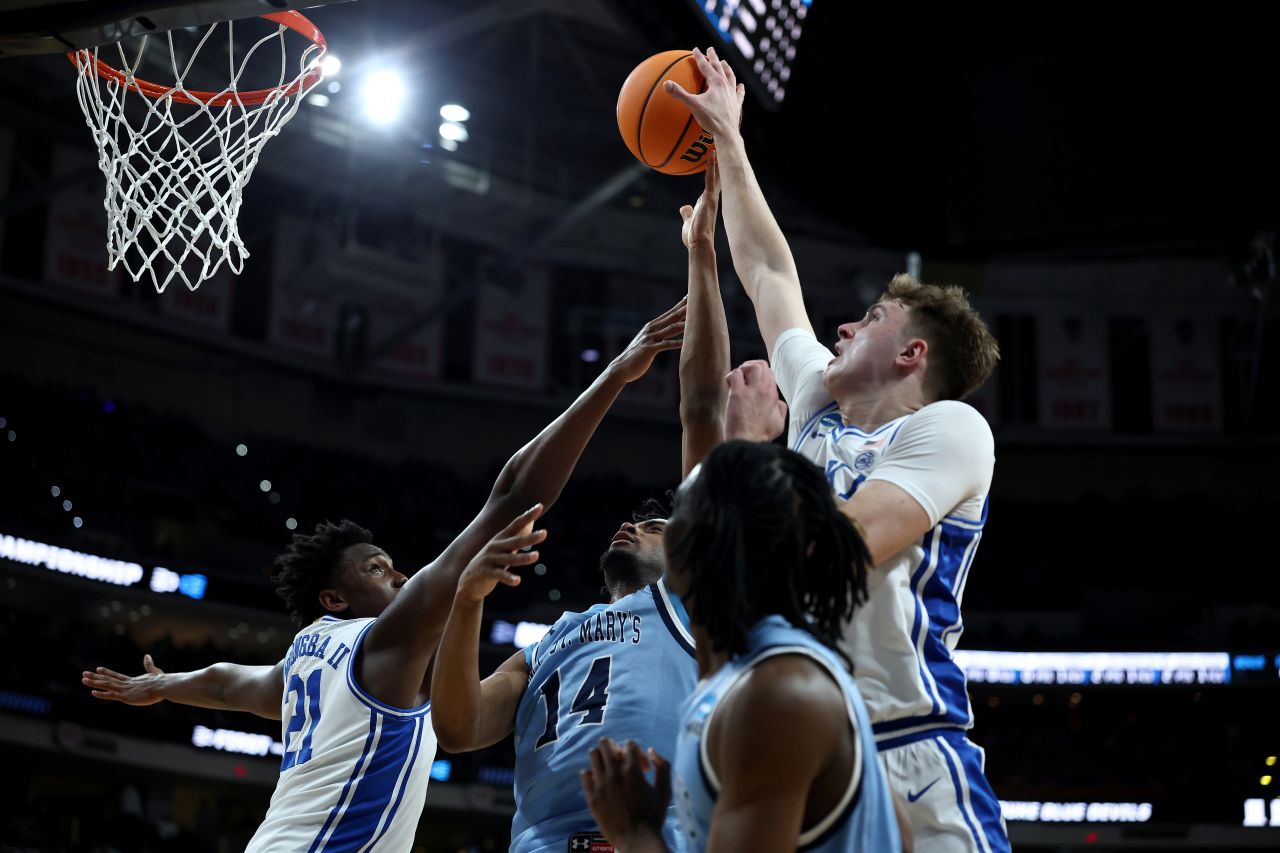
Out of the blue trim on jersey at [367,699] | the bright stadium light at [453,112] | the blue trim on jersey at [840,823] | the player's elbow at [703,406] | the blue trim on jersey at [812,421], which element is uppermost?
the bright stadium light at [453,112]

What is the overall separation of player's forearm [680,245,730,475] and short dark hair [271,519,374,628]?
1.68 meters

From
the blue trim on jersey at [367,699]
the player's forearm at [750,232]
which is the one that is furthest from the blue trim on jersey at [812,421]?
the blue trim on jersey at [367,699]

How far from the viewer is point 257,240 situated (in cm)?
1797

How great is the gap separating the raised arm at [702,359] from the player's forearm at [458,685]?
0.67 m

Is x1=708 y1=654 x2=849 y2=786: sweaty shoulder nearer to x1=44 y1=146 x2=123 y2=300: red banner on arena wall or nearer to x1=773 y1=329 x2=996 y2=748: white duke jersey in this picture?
x1=773 y1=329 x2=996 y2=748: white duke jersey

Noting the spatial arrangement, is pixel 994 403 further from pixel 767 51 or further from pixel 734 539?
pixel 734 539

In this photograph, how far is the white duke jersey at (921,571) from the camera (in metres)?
2.24

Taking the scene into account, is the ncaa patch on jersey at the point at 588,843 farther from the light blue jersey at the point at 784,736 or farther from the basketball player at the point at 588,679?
the light blue jersey at the point at 784,736

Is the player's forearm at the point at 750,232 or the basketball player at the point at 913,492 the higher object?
the player's forearm at the point at 750,232

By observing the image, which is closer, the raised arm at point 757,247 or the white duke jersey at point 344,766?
the raised arm at point 757,247

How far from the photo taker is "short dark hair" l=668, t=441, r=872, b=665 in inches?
72.7

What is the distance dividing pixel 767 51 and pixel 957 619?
4716 millimetres

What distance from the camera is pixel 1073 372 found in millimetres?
19875

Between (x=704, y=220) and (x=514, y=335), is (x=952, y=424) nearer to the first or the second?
(x=704, y=220)
